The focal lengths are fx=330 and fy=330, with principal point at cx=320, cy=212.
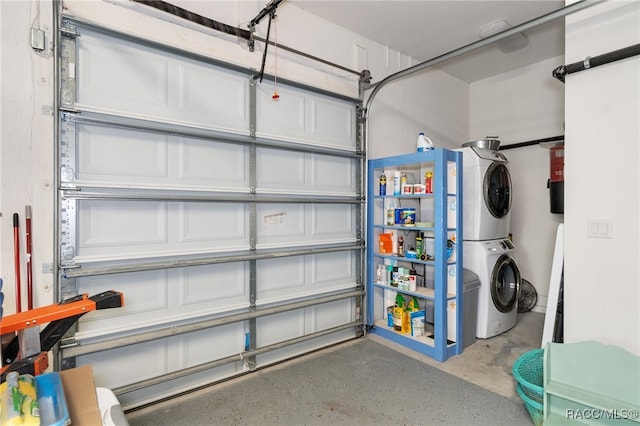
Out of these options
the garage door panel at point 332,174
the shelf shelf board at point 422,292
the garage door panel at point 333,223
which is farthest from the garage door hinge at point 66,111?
the shelf shelf board at point 422,292

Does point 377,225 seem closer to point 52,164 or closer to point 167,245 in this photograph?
point 167,245

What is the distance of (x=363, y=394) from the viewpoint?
2.22m

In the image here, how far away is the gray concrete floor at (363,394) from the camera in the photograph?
1973mm

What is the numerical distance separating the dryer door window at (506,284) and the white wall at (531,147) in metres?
0.86

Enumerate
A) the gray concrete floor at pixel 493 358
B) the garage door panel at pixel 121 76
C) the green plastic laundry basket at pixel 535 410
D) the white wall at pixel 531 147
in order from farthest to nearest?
the white wall at pixel 531 147 < the gray concrete floor at pixel 493 358 < the garage door panel at pixel 121 76 < the green plastic laundry basket at pixel 535 410

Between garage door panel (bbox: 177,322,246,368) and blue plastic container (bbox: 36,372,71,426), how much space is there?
119 cm

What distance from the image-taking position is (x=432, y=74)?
409cm

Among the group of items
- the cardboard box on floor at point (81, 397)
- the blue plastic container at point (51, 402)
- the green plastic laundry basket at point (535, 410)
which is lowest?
the green plastic laundry basket at point (535, 410)

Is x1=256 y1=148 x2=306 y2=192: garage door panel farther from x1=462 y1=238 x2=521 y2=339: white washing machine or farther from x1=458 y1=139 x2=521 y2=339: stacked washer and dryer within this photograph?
x1=462 y1=238 x2=521 y2=339: white washing machine

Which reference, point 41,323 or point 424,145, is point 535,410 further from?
point 41,323

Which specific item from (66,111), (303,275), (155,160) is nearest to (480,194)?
Answer: (303,275)

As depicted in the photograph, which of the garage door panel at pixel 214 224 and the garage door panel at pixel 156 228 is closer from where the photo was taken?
the garage door panel at pixel 156 228

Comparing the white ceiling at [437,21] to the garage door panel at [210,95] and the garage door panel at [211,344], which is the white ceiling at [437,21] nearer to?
the garage door panel at [210,95]

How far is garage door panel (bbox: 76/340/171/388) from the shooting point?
Answer: 2.00 metres
